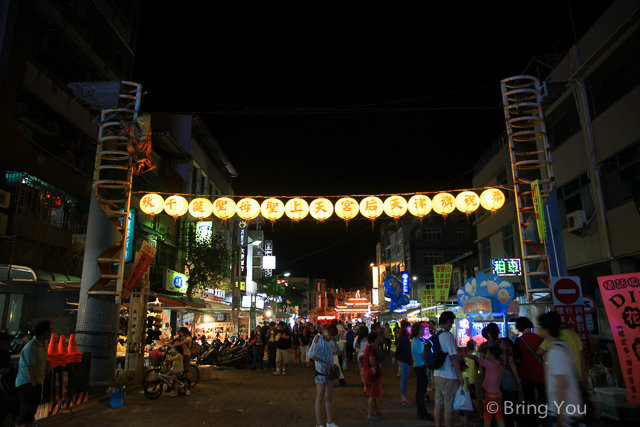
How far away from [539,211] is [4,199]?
49.7 feet

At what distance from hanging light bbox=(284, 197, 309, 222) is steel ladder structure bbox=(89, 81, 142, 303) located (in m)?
4.76


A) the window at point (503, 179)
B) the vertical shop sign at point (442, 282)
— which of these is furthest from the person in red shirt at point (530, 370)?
the window at point (503, 179)

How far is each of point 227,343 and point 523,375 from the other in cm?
1383

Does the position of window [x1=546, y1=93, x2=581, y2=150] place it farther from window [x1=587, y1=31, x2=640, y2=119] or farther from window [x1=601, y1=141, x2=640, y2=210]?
window [x1=601, y1=141, x2=640, y2=210]

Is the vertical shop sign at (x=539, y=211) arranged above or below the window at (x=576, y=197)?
below

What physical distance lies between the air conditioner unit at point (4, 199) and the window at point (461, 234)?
3936cm

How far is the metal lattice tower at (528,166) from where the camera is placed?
11.0 m

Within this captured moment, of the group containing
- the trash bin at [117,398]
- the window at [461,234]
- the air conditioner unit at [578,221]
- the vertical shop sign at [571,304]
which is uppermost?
the window at [461,234]

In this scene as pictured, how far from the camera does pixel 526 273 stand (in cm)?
1095

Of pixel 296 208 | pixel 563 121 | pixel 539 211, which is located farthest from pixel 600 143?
pixel 296 208

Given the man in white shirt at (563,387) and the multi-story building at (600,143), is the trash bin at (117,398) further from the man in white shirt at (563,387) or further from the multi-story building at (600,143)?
the multi-story building at (600,143)

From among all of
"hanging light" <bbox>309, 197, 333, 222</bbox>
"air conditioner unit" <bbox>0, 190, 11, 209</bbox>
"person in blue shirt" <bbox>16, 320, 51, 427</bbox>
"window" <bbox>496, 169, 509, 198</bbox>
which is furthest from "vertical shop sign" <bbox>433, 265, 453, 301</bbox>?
"person in blue shirt" <bbox>16, 320, 51, 427</bbox>

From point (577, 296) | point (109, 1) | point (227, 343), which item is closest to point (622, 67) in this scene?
point (577, 296)

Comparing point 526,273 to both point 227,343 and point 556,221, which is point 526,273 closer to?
point 556,221
